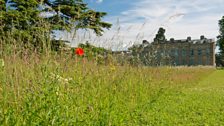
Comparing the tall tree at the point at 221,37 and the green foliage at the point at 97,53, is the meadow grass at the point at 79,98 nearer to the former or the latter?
the green foliage at the point at 97,53

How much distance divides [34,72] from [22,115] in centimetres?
72

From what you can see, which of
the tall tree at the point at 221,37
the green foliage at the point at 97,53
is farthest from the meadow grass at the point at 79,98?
the tall tree at the point at 221,37

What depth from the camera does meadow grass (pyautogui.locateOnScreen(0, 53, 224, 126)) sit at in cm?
307

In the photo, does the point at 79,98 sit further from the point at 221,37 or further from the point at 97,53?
the point at 221,37

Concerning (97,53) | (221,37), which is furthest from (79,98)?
(221,37)

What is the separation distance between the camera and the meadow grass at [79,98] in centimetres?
307

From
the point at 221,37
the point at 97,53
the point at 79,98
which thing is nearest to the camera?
the point at 79,98

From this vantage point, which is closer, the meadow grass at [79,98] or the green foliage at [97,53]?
the meadow grass at [79,98]

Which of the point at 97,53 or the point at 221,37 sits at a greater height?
the point at 221,37

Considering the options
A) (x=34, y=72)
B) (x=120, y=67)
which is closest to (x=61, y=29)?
(x=34, y=72)

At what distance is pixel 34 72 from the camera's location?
3.62m

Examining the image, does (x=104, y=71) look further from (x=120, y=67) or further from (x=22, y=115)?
(x=22, y=115)

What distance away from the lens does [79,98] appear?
4.01 metres

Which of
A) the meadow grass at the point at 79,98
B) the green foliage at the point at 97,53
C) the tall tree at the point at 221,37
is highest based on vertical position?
the tall tree at the point at 221,37
